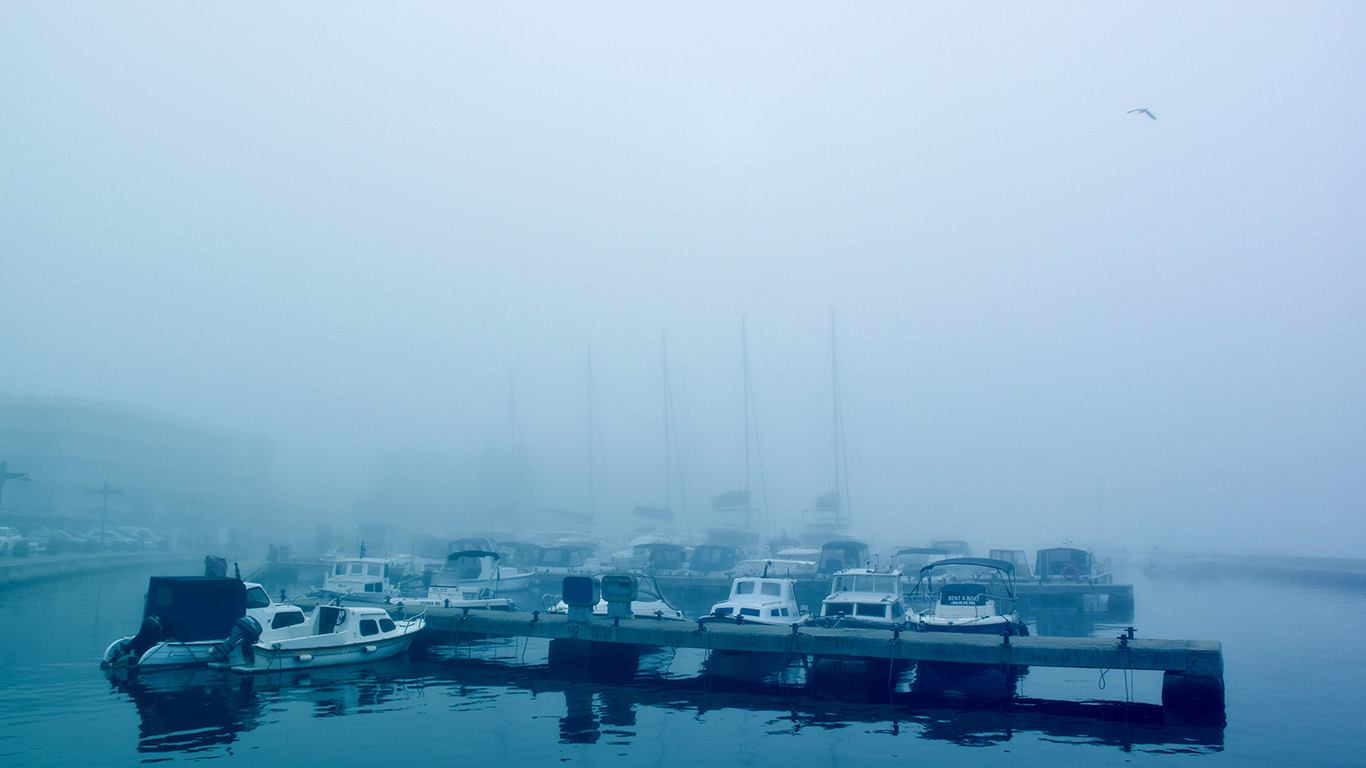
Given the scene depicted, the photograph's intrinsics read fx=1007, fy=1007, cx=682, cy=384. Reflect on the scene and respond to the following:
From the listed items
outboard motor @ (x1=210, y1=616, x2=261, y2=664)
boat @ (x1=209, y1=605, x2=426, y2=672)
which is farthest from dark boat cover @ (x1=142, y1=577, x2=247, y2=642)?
boat @ (x1=209, y1=605, x2=426, y2=672)

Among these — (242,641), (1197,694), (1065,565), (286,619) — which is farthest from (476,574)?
(1197,694)

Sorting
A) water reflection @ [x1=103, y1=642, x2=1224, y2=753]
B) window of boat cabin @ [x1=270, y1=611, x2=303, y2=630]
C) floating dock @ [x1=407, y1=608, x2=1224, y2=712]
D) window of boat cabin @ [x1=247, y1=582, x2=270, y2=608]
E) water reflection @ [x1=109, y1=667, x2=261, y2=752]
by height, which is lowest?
water reflection @ [x1=103, y1=642, x2=1224, y2=753]

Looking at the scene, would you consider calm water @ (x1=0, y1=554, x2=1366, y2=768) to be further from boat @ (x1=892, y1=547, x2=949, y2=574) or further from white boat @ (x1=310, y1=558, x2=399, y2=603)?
boat @ (x1=892, y1=547, x2=949, y2=574)

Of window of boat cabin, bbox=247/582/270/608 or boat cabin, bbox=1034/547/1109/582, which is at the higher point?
window of boat cabin, bbox=247/582/270/608

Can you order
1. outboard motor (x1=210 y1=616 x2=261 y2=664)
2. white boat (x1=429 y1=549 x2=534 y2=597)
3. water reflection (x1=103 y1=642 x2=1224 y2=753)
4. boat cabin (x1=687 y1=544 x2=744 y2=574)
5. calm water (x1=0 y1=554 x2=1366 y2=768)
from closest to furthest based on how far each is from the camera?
calm water (x1=0 y1=554 x2=1366 y2=768) → water reflection (x1=103 y1=642 x2=1224 y2=753) → outboard motor (x1=210 y1=616 x2=261 y2=664) → white boat (x1=429 y1=549 x2=534 y2=597) → boat cabin (x1=687 y1=544 x2=744 y2=574)

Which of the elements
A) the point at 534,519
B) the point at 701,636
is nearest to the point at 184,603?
the point at 701,636

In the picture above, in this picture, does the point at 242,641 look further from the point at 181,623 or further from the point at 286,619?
Answer: the point at 286,619

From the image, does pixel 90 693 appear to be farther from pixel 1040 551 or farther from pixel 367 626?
pixel 1040 551

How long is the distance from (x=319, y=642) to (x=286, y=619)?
1.48m

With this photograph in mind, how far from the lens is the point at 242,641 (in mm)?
29719

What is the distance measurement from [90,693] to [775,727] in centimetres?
1817

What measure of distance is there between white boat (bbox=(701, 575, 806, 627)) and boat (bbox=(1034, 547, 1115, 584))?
26.2 m

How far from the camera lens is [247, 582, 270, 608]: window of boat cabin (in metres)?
32.6

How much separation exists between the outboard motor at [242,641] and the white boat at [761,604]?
14.2m
